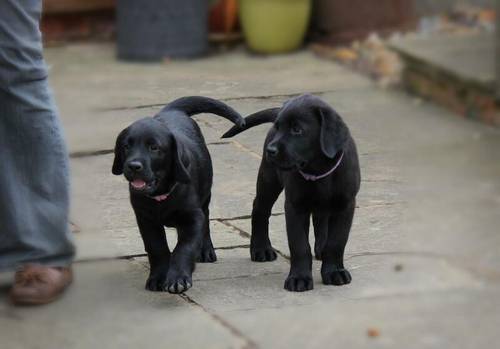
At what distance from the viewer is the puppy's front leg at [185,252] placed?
3.19 m

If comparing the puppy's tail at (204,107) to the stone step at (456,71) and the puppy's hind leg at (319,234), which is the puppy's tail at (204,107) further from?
the stone step at (456,71)

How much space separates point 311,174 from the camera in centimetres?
321

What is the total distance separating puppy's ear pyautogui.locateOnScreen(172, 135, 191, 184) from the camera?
10.4 ft

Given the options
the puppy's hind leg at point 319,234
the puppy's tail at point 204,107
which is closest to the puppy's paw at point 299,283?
the puppy's hind leg at point 319,234

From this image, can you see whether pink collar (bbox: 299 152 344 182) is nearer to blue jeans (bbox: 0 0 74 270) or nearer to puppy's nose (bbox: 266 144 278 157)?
puppy's nose (bbox: 266 144 278 157)

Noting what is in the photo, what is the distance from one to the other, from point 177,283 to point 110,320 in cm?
26

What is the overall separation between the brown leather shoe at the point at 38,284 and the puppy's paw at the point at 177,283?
30 cm

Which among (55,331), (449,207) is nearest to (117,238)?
(55,331)

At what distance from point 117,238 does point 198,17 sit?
349 centimetres

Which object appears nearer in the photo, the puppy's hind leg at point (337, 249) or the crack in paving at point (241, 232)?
the puppy's hind leg at point (337, 249)

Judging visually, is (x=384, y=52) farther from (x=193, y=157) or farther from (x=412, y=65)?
(x=193, y=157)

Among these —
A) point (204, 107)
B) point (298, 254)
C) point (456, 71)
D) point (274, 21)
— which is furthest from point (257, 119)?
point (274, 21)

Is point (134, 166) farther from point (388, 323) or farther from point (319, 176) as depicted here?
point (388, 323)

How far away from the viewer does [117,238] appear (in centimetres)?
372
